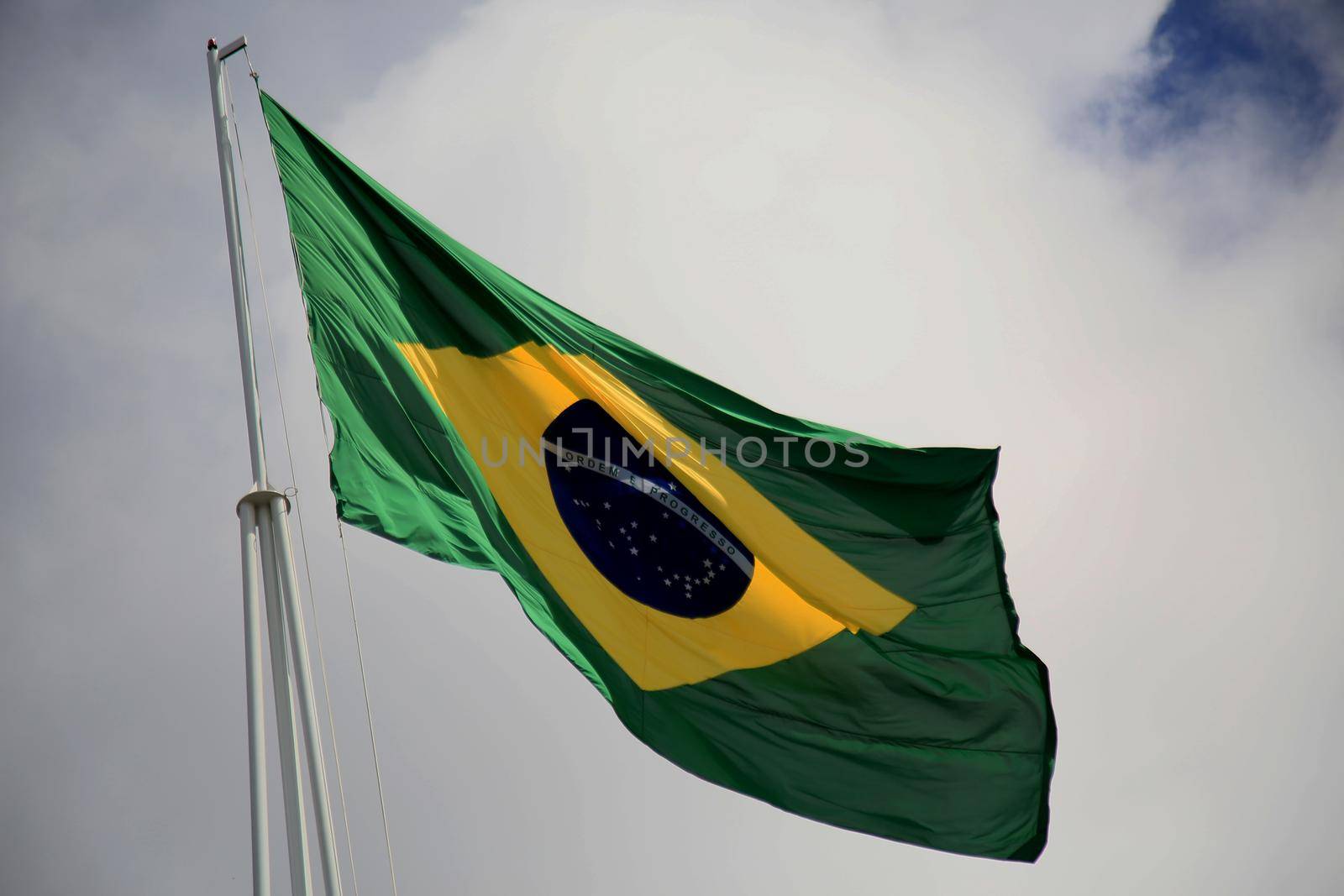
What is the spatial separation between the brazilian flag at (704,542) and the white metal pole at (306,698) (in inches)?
70.5

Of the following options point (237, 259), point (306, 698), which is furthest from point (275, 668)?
point (237, 259)

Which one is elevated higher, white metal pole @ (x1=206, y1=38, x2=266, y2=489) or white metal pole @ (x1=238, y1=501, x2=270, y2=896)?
white metal pole @ (x1=206, y1=38, x2=266, y2=489)

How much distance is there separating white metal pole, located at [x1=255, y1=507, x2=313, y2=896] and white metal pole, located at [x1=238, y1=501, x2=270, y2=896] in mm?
100

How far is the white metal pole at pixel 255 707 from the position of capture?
9.87 meters

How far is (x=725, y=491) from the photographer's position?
1444 centimetres

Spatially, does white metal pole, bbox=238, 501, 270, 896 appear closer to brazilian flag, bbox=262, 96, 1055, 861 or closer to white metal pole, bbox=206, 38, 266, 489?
white metal pole, bbox=206, 38, 266, 489

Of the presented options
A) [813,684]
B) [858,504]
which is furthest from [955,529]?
[813,684]

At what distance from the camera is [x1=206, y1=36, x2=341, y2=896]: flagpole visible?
1000 centimetres

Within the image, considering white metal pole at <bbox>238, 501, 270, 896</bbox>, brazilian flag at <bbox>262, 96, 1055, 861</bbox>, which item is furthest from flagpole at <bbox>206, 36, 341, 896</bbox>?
brazilian flag at <bbox>262, 96, 1055, 861</bbox>

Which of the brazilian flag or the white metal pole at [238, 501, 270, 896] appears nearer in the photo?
the white metal pole at [238, 501, 270, 896]

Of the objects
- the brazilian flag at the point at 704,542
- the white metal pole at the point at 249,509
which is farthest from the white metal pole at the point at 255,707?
the brazilian flag at the point at 704,542

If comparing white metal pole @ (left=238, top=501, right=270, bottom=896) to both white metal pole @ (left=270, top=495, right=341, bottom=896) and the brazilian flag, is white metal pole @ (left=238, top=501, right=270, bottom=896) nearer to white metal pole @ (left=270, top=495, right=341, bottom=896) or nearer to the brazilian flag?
white metal pole @ (left=270, top=495, right=341, bottom=896)

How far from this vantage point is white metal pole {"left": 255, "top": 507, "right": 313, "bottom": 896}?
9.98 meters

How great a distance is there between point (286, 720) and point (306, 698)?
0.68ft
